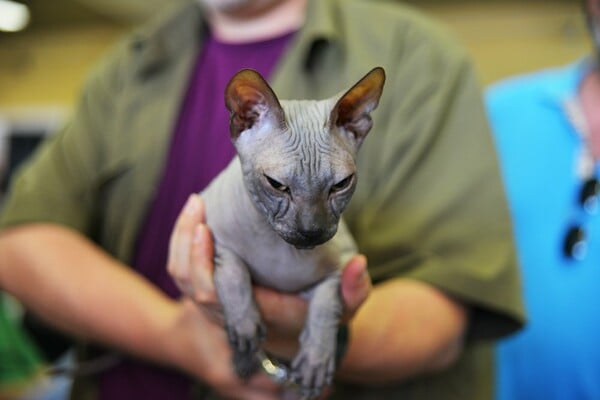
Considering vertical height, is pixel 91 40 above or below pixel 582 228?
above

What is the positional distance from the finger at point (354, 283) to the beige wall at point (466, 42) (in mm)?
433

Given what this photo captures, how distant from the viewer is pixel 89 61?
111 cm

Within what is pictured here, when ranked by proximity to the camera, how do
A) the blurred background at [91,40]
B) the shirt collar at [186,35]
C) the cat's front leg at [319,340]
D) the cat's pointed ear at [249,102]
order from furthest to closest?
1. the blurred background at [91,40]
2. the shirt collar at [186,35]
3. the cat's front leg at [319,340]
4. the cat's pointed ear at [249,102]

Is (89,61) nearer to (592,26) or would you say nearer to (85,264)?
(85,264)

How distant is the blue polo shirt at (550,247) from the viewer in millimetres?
850

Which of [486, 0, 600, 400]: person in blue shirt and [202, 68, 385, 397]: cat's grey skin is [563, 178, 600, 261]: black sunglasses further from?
[202, 68, 385, 397]: cat's grey skin

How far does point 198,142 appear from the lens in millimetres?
476

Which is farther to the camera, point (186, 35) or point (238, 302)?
point (186, 35)

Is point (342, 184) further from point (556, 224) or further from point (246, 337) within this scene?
point (556, 224)

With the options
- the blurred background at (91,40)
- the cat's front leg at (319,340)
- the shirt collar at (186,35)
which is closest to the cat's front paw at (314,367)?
the cat's front leg at (319,340)

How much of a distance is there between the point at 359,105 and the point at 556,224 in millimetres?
666

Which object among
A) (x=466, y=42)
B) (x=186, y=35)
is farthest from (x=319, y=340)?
(x=466, y=42)

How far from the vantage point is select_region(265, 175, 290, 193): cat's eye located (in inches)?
13.2

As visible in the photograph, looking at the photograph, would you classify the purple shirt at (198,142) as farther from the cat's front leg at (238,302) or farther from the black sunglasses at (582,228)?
the black sunglasses at (582,228)
